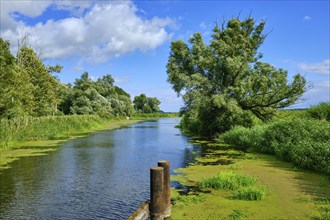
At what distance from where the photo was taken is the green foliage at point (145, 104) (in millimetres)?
134975

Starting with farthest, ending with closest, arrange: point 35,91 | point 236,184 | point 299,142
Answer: point 35,91, point 299,142, point 236,184

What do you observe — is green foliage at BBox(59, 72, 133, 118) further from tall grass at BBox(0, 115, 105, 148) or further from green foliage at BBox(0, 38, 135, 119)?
tall grass at BBox(0, 115, 105, 148)

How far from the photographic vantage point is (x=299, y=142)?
15.7 metres

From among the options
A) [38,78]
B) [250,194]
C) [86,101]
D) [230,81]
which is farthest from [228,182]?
[86,101]

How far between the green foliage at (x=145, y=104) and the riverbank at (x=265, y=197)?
11876 cm

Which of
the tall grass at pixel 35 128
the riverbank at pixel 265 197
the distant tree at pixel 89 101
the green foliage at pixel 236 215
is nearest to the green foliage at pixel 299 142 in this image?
the riverbank at pixel 265 197

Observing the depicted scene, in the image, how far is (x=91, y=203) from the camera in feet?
34.6

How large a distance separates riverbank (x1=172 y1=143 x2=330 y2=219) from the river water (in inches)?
68.1

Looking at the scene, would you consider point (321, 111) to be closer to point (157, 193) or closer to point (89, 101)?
point (157, 193)

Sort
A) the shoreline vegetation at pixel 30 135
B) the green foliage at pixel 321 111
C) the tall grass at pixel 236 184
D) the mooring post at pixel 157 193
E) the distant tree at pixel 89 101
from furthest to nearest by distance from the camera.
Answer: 1. the distant tree at pixel 89 101
2. the shoreline vegetation at pixel 30 135
3. the green foliage at pixel 321 111
4. the tall grass at pixel 236 184
5. the mooring post at pixel 157 193

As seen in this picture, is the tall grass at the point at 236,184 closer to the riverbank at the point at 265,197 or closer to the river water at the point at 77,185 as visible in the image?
the riverbank at the point at 265,197

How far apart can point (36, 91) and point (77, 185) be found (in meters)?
28.6

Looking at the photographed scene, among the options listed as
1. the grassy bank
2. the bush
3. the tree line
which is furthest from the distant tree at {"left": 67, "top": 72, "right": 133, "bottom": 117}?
the bush

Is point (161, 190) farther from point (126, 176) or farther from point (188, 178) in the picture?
point (126, 176)
